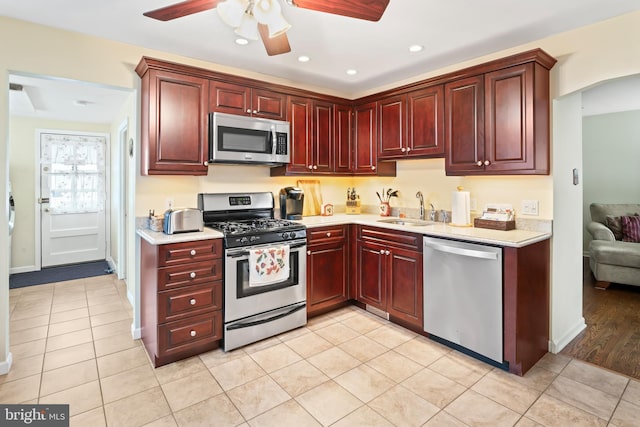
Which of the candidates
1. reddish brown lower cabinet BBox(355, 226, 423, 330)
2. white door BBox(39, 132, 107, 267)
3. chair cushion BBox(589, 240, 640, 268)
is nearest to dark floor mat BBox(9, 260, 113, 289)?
white door BBox(39, 132, 107, 267)

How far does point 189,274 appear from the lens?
255 cm

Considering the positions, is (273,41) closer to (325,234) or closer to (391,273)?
(325,234)

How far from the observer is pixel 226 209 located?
3326mm

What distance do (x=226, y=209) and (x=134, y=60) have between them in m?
1.48

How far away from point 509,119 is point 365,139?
160 centimetres

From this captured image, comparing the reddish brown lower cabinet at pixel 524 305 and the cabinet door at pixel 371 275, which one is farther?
the cabinet door at pixel 371 275

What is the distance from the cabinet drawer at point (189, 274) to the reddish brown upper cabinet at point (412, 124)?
82.9 inches

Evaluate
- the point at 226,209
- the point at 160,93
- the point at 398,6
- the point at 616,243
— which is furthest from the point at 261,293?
the point at 616,243

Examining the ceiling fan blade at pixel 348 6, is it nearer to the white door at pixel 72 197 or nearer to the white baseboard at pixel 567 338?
the white baseboard at pixel 567 338

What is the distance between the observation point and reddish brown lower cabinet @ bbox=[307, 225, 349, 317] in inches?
129

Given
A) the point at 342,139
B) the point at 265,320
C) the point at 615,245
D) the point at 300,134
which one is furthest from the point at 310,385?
the point at 615,245

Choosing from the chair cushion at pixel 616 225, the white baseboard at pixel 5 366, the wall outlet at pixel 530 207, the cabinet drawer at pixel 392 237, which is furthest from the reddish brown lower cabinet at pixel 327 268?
the chair cushion at pixel 616 225

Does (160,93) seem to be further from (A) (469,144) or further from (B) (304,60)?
(A) (469,144)

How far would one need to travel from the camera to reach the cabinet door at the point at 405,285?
2.94m
